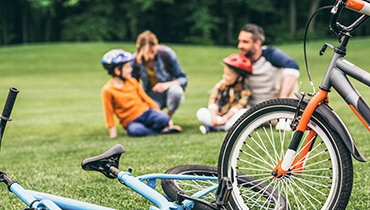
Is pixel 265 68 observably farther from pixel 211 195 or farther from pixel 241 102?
pixel 211 195

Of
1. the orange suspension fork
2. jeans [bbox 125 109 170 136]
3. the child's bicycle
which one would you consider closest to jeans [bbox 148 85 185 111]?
jeans [bbox 125 109 170 136]

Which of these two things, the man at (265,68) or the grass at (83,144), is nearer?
the grass at (83,144)

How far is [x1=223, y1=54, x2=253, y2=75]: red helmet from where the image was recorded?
730 centimetres

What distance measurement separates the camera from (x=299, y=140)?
3027mm

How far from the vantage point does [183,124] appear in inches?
348

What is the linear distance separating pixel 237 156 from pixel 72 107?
32.6 feet

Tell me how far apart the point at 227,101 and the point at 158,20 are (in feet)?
141

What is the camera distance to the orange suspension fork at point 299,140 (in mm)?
2951

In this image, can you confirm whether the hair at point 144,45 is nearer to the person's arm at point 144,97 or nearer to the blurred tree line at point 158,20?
the person's arm at point 144,97

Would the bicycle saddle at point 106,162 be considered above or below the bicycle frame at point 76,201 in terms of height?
above

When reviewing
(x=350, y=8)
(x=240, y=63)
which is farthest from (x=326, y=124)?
(x=240, y=63)

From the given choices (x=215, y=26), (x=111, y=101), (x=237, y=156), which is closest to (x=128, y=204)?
(x=237, y=156)

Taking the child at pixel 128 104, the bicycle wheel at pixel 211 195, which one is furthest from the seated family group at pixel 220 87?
the bicycle wheel at pixel 211 195

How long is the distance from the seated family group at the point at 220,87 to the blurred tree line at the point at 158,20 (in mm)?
36201
